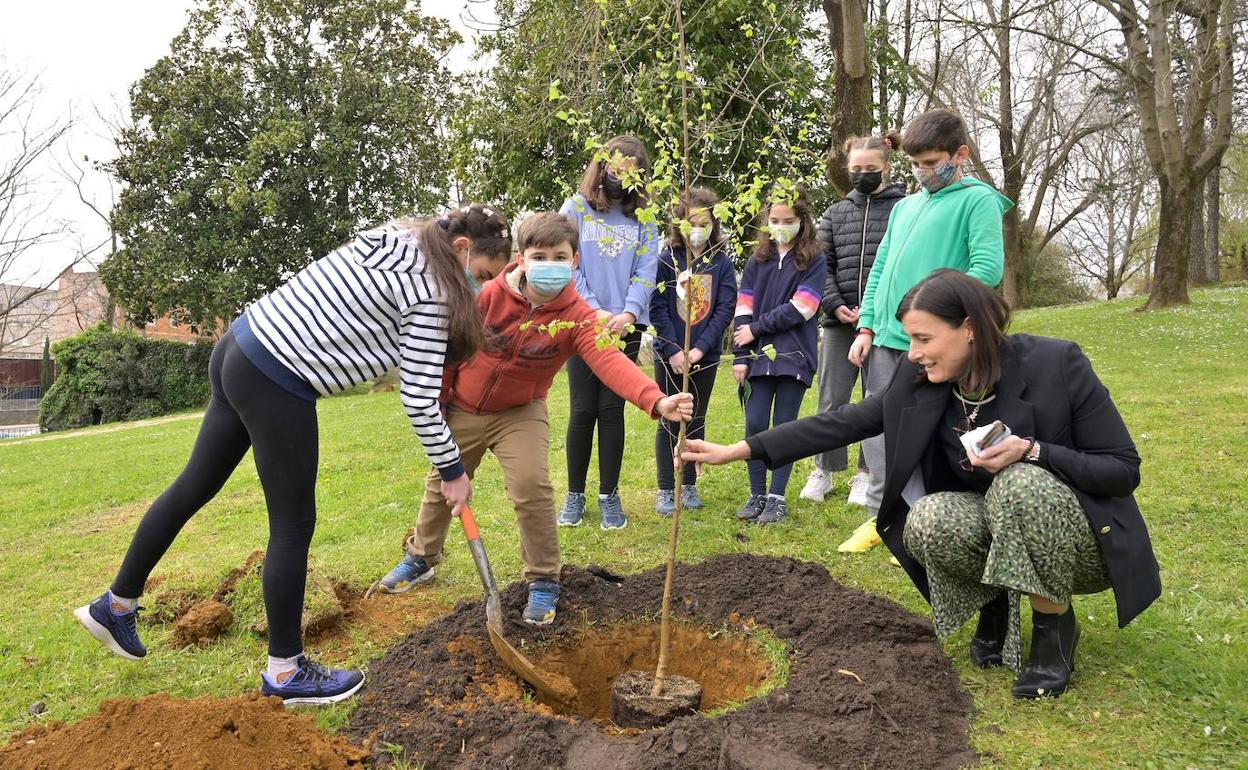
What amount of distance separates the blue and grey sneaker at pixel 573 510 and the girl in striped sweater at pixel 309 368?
2087 millimetres

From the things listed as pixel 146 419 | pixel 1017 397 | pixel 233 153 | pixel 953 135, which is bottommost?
pixel 146 419

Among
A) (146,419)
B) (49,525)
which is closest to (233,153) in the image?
(146,419)

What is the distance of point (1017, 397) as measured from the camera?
2.86 m

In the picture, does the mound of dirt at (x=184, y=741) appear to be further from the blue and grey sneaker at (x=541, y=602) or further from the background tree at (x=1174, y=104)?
the background tree at (x=1174, y=104)

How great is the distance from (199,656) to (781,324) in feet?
11.1

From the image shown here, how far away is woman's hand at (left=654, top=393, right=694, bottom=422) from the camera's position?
2.98 metres

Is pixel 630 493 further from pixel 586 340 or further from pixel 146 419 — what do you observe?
pixel 146 419

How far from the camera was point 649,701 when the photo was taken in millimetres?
3045

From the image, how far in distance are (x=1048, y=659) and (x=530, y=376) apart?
7.50ft

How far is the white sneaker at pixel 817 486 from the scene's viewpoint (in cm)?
547

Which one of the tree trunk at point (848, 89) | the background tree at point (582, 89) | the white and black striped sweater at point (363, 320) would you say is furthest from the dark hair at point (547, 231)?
the tree trunk at point (848, 89)

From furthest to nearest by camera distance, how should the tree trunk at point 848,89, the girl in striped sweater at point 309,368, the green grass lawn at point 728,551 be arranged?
the tree trunk at point 848,89, the girl in striped sweater at point 309,368, the green grass lawn at point 728,551

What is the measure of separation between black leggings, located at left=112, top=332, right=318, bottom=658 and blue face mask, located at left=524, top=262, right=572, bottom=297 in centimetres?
107

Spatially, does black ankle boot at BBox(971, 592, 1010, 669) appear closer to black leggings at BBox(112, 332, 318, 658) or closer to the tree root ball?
the tree root ball
